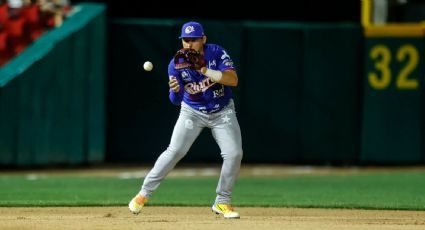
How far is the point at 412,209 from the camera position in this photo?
10.6 metres

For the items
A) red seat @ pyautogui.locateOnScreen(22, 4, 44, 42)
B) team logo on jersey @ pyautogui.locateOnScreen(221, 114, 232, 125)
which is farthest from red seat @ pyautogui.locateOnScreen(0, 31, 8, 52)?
team logo on jersey @ pyautogui.locateOnScreen(221, 114, 232, 125)

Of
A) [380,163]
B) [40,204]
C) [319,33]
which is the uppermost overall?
[319,33]

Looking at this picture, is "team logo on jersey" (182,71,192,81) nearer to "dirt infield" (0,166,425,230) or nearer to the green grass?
"dirt infield" (0,166,425,230)

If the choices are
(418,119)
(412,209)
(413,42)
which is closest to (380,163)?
(418,119)

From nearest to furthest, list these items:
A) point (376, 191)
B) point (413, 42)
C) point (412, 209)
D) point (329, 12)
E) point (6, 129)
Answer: point (412, 209), point (376, 191), point (6, 129), point (413, 42), point (329, 12)

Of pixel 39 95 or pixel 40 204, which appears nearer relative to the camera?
pixel 40 204

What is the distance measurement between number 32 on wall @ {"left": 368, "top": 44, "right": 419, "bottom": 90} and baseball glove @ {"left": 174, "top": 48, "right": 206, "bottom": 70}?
8.68m

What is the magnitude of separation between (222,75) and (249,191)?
14.1ft

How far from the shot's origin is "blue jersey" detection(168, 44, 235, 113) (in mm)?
9070

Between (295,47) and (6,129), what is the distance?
16.3 feet

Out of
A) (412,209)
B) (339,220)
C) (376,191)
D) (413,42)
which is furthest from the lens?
(413,42)

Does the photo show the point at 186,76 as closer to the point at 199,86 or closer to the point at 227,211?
the point at 199,86

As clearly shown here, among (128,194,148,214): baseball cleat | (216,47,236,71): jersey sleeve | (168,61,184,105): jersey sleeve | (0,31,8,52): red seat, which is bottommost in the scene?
(128,194,148,214): baseball cleat

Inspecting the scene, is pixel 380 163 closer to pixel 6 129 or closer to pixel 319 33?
pixel 319 33
